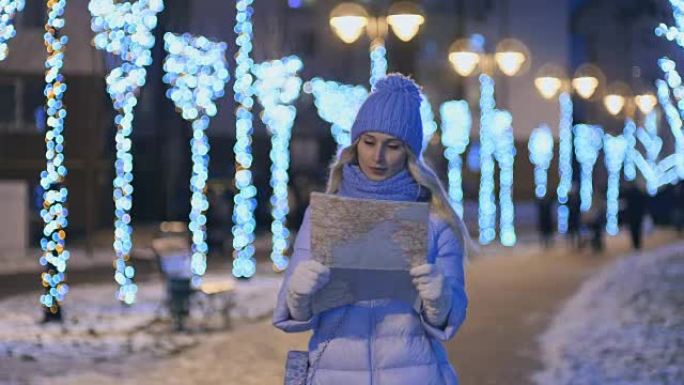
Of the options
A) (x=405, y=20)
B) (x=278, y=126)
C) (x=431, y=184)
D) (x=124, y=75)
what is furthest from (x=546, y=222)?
(x=431, y=184)

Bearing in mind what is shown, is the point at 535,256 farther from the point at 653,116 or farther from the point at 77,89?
the point at 653,116

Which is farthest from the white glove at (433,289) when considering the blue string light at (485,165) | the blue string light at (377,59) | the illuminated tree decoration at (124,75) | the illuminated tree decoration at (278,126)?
the blue string light at (485,165)

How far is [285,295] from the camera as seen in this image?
446 centimetres

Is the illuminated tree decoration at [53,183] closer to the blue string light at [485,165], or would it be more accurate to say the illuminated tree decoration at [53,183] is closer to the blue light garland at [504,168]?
the blue string light at [485,165]

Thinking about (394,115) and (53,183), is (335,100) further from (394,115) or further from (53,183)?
(394,115)

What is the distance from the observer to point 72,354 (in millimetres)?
13492

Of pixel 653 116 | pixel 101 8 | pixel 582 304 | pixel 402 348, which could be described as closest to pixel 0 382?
pixel 402 348

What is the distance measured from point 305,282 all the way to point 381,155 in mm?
534

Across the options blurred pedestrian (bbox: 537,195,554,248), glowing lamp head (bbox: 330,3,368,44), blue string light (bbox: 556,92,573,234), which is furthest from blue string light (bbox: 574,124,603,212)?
glowing lamp head (bbox: 330,3,368,44)

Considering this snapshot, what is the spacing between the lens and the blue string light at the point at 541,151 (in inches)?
2564

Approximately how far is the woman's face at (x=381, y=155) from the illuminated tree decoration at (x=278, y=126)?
21854 millimetres

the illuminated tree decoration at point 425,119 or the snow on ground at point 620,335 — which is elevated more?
the illuminated tree decoration at point 425,119

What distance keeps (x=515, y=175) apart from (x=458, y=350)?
5665cm

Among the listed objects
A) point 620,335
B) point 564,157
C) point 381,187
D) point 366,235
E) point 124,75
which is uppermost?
point 124,75
